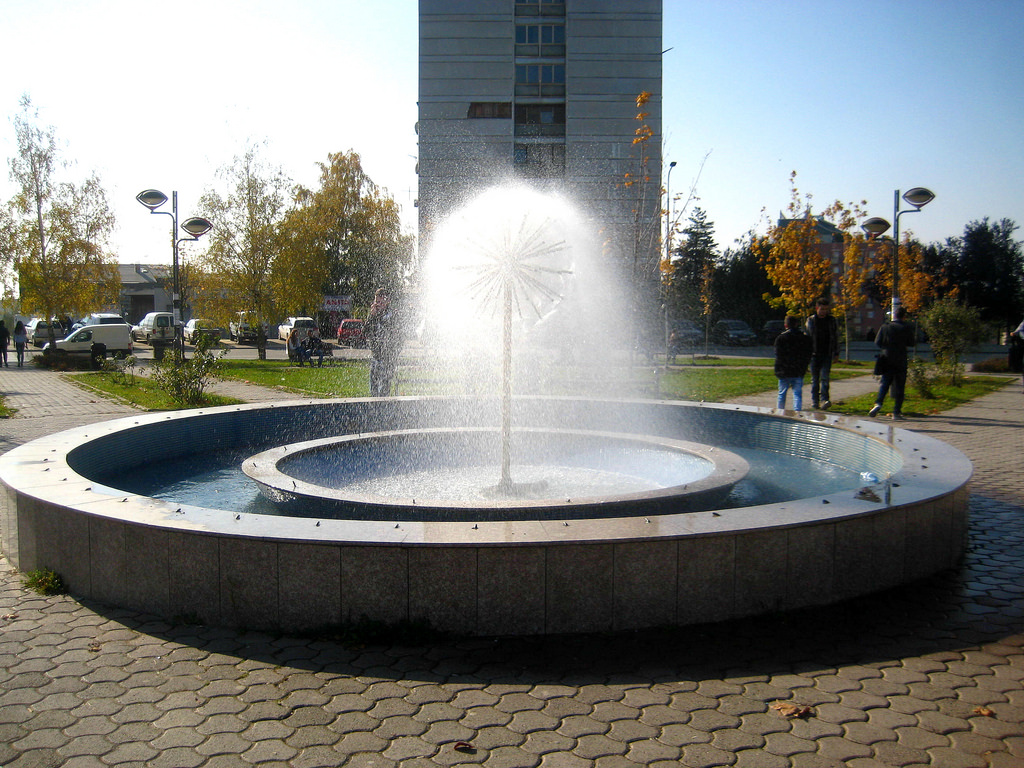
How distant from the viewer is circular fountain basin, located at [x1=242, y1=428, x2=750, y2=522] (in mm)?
5391

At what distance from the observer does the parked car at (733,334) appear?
48.6m

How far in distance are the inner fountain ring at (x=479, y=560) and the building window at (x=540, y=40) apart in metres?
51.3

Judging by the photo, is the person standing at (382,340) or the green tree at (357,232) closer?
the person standing at (382,340)

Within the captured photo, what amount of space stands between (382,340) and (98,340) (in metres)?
24.0

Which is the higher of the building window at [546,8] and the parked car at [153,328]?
the building window at [546,8]

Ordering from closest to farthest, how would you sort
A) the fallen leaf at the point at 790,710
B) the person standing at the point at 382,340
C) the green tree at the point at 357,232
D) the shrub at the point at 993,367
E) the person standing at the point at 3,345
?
1. the fallen leaf at the point at 790,710
2. the person standing at the point at 382,340
3. the shrub at the point at 993,367
4. the person standing at the point at 3,345
5. the green tree at the point at 357,232

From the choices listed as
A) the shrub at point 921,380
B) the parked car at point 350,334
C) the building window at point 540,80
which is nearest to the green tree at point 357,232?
the parked car at point 350,334

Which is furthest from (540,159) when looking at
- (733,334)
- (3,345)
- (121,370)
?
(121,370)

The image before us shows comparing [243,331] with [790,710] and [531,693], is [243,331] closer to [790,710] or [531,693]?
[531,693]

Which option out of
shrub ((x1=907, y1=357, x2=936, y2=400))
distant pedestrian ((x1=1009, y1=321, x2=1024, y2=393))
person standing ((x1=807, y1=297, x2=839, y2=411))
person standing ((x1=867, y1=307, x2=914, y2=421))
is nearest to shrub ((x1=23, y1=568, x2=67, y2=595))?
person standing ((x1=807, y1=297, x2=839, y2=411))

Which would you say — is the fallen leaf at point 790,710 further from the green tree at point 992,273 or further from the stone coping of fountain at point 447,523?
the green tree at point 992,273

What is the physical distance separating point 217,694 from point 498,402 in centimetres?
885

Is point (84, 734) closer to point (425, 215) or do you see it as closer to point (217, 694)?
point (217, 694)

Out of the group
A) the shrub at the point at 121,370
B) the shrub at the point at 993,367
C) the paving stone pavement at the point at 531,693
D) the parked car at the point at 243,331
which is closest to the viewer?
the paving stone pavement at the point at 531,693
